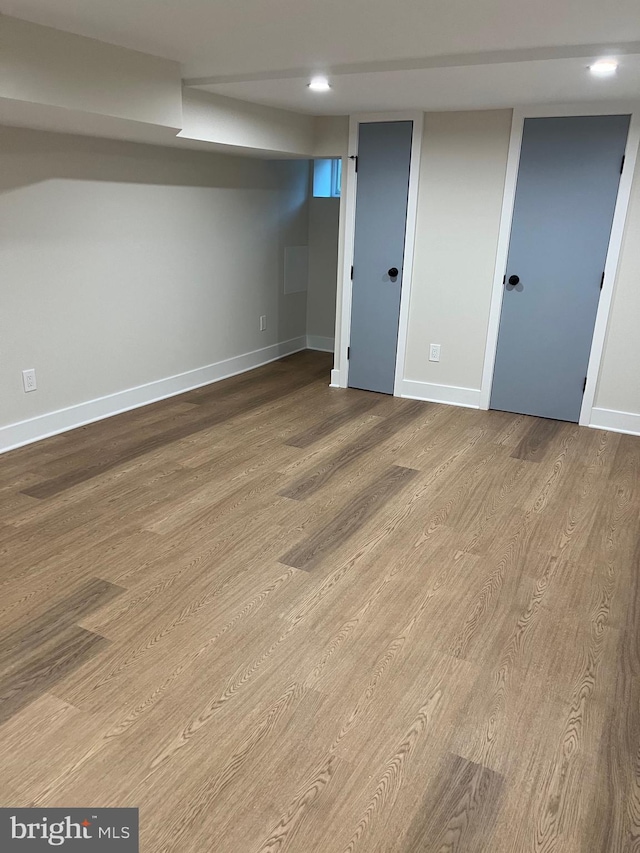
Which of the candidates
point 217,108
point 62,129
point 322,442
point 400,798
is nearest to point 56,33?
point 62,129

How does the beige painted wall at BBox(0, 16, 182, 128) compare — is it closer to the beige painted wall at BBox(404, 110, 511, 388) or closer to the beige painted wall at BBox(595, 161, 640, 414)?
the beige painted wall at BBox(404, 110, 511, 388)

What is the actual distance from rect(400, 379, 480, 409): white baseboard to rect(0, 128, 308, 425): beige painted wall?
1.62 meters

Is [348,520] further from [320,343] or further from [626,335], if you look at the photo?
[320,343]

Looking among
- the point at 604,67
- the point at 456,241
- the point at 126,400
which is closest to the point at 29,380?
the point at 126,400

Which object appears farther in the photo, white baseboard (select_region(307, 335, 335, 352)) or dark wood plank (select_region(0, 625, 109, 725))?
white baseboard (select_region(307, 335, 335, 352))

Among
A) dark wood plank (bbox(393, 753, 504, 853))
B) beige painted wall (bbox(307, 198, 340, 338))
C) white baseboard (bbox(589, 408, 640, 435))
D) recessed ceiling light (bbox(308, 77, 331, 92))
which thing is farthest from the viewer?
beige painted wall (bbox(307, 198, 340, 338))

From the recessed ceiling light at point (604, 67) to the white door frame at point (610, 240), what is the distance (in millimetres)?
1037

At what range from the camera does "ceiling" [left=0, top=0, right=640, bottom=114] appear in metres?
2.29

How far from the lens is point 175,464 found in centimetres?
366

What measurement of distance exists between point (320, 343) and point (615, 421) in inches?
127

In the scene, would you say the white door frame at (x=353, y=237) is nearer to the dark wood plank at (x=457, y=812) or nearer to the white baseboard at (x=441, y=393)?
the white baseboard at (x=441, y=393)

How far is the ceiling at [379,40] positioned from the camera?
229cm

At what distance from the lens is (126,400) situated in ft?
14.9

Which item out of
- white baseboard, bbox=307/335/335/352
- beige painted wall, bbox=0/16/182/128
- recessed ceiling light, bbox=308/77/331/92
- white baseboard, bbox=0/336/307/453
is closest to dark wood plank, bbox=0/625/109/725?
white baseboard, bbox=0/336/307/453
